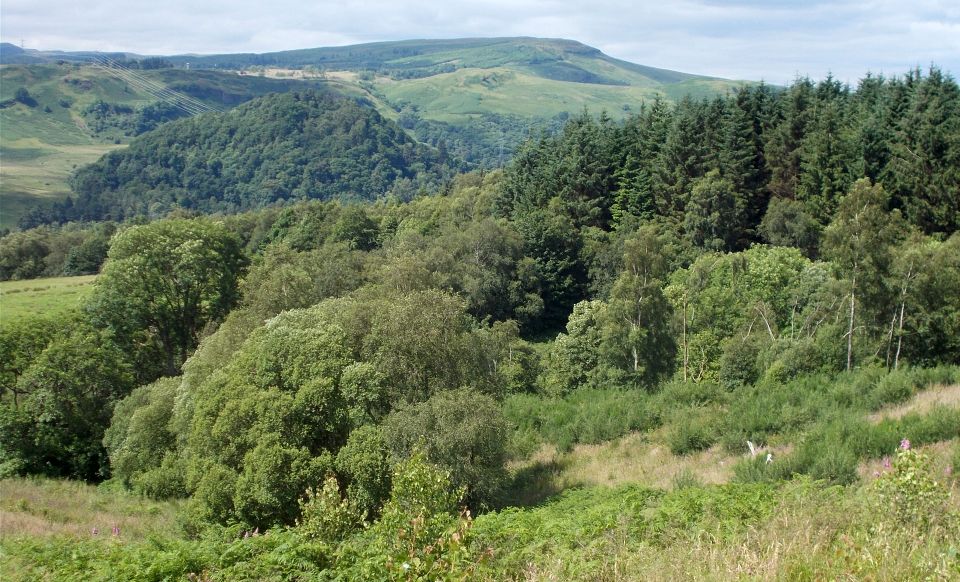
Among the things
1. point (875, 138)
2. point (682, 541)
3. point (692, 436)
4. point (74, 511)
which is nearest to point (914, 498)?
point (682, 541)

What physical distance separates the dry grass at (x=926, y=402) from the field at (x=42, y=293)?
5241 cm

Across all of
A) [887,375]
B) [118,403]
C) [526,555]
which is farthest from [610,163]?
[526,555]

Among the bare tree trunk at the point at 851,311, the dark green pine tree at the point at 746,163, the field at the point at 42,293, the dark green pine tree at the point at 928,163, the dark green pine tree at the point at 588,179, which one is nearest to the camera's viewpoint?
the bare tree trunk at the point at 851,311

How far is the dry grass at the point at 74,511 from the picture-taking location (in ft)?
58.3

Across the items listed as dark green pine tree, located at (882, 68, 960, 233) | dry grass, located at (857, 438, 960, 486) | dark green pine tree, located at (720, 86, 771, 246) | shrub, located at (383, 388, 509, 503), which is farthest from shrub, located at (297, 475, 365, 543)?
dark green pine tree, located at (882, 68, 960, 233)

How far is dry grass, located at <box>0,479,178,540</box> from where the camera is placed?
17.8 metres

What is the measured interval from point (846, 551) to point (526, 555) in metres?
3.94

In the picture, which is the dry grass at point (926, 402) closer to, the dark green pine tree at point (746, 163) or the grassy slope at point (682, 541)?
the grassy slope at point (682, 541)

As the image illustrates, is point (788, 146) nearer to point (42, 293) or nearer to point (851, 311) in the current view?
point (851, 311)

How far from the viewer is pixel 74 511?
70.2 feet

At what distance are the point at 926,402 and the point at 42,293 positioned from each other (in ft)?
241

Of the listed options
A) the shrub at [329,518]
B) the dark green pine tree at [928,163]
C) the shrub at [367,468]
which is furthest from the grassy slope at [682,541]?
the dark green pine tree at [928,163]

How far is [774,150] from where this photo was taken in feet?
170

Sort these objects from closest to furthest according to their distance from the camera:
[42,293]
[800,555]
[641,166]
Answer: [800,555]
[641,166]
[42,293]
